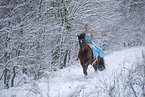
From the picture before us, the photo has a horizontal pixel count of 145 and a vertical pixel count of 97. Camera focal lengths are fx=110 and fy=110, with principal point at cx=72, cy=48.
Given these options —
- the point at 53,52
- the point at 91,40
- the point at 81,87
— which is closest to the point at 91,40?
the point at 91,40

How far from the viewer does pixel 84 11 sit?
901 centimetres

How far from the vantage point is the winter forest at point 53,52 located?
2939 millimetres

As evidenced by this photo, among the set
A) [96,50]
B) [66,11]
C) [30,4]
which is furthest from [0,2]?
[96,50]

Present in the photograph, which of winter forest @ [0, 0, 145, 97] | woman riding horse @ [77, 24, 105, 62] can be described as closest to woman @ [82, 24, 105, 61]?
woman riding horse @ [77, 24, 105, 62]

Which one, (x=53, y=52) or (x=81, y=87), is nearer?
(x=81, y=87)

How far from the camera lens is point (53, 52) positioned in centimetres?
838

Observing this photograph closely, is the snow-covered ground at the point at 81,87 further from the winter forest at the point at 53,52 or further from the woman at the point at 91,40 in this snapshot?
the woman at the point at 91,40

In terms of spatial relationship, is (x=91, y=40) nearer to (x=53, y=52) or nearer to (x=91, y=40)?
(x=91, y=40)

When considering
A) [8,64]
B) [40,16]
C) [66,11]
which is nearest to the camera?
[8,64]

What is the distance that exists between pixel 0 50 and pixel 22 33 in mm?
1425

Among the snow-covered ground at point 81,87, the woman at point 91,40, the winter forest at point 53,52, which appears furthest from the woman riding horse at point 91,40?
the snow-covered ground at point 81,87

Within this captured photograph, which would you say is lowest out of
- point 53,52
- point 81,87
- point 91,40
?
point 53,52

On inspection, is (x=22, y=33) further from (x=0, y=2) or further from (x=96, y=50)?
(x=96, y=50)

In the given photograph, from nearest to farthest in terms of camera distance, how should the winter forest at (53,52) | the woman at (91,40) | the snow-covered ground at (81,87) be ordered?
1. the snow-covered ground at (81,87)
2. the winter forest at (53,52)
3. the woman at (91,40)
